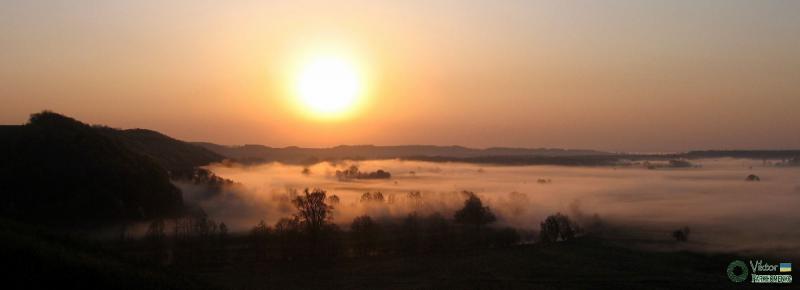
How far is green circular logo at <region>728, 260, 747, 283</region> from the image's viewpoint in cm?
9831

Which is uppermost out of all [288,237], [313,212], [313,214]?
[313,212]

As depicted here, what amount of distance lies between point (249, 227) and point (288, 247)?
38.7 meters

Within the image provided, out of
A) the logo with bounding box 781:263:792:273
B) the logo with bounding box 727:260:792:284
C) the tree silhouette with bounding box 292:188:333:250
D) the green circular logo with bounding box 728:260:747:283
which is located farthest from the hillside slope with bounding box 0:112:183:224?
the logo with bounding box 781:263:792:273

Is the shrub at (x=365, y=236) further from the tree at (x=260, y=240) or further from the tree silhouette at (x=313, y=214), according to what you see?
the tree at (x=260, y=240)

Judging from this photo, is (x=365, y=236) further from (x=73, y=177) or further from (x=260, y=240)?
(x=73, y=177)

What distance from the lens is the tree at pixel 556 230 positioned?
153 metres

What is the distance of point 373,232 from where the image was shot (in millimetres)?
152625

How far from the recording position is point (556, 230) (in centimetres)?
16012

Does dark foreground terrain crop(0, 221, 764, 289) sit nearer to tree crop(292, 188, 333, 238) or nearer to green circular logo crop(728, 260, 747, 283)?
green circular logo crop(728, 260, 747, 283)

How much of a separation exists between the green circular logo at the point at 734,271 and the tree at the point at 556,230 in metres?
44.3

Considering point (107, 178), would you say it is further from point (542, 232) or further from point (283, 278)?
point (542, 232)

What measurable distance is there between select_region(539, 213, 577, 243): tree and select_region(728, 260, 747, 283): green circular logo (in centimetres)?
4426

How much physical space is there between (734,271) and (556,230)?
2268 inches

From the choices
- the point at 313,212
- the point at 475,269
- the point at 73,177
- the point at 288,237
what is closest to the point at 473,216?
the point at 313,212
